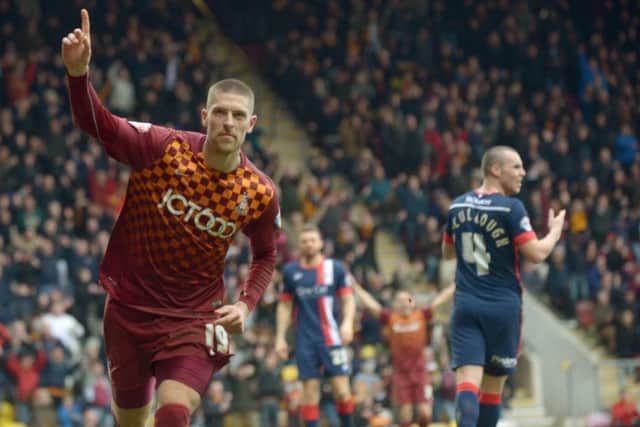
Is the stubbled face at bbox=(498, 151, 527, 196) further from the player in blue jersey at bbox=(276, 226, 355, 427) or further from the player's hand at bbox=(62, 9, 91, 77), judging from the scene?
the player's hand at bbox=(62, 9, 91, 77)

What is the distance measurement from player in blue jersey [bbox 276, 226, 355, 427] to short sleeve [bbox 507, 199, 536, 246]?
3233 millimetres

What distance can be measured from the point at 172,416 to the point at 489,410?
3.92 m

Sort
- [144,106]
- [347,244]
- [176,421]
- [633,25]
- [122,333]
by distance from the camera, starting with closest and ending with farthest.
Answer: [176,421] → [122,333] → [347,244] → [144,106] → [633,25]

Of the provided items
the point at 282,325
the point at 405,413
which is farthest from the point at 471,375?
the point at 405,413

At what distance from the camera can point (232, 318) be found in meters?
7.02

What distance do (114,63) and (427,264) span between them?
20.9ft

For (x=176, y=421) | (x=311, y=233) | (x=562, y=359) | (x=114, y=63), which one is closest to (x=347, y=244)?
(x=562, y=359)

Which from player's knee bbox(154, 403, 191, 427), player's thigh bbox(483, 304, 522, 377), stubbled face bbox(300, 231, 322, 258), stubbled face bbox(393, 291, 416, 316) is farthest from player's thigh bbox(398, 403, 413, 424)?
player's knee bbox(154, 403, 191, 427)

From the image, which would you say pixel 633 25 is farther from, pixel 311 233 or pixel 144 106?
pixel 311 233

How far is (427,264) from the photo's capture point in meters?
21.0

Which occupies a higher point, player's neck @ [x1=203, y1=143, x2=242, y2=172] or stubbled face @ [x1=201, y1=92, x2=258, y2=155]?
stubbled face @ [x1=201, y1=92, x2=258, y2=155]

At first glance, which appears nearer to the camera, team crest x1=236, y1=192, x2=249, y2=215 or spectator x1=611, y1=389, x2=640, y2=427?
team crest x1=236, y1=192, x2=249, y2=215

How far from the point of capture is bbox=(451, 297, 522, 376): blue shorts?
9805mm

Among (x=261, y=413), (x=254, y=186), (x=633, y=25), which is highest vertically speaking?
(x=633, y=25)
